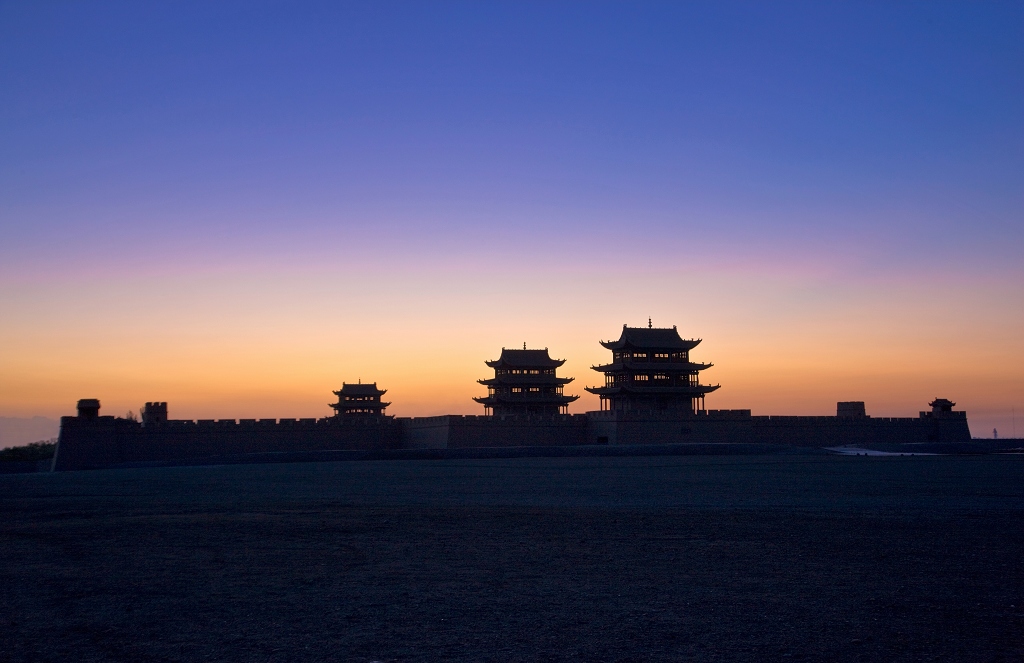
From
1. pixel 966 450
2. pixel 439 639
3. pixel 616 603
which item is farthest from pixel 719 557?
pixel 966 450

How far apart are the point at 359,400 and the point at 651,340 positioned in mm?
33188

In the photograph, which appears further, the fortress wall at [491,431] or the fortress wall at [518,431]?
the fortress wall at [518,431]

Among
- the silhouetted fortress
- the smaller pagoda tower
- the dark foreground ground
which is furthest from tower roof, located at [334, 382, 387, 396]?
the dark foreground ground

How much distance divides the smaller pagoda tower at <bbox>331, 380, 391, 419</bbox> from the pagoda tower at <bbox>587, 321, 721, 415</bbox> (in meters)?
28.1

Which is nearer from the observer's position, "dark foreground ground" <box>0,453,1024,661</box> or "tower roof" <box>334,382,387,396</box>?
"dark foreground ground" <box>0,453,1024,661</box>

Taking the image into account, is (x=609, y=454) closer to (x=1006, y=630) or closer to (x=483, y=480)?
(x=483, y=480)

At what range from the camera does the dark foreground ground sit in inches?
211

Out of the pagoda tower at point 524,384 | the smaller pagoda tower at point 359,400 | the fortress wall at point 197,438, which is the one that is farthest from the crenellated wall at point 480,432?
the smaller pagoda tower at point 359,400

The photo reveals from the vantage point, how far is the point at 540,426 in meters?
53.5

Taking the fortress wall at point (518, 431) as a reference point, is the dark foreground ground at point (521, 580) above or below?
below

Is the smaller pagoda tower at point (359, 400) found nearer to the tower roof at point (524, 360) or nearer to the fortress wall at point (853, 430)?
the tower roof at point (524, 360)

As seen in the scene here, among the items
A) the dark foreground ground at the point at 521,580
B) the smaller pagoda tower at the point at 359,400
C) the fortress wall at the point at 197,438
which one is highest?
the smaller pagoda tower at the point at 359,400

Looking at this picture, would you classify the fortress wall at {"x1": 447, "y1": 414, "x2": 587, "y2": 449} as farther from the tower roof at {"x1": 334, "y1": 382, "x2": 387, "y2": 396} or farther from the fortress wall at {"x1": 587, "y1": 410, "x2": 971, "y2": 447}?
the tower roof at {"x1": 334, "y1": 382, "x2": 387, "y2": 396}

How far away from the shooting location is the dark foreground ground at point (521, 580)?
17.6 feet
